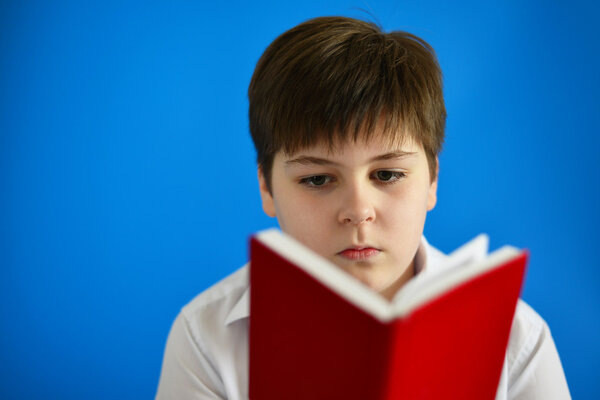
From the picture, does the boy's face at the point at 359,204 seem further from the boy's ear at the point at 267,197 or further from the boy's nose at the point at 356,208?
the boy's ear at the point at 267,197

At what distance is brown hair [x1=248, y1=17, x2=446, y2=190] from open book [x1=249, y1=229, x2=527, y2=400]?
34 centimetres

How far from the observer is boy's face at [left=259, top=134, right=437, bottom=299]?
76cm

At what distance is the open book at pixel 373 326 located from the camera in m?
0.39

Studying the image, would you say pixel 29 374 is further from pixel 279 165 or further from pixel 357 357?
pixel 357 357

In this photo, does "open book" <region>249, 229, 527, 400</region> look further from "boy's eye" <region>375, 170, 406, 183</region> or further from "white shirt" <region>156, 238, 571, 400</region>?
"white shirt" <region>156, 238, 571, 400</region>

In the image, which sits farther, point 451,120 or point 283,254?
point 451,120

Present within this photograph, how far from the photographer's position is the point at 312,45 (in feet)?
2.89

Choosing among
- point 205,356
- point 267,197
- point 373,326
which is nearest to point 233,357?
point 205,356

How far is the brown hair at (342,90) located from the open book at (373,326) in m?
0.34

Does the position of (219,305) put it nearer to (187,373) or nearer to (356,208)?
(187,373)

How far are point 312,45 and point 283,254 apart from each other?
0.53 meters

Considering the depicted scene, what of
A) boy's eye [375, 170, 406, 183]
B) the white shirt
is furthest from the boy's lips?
the white shirt

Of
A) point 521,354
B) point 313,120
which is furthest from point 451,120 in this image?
point 313,120

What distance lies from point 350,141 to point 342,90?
87 mm
